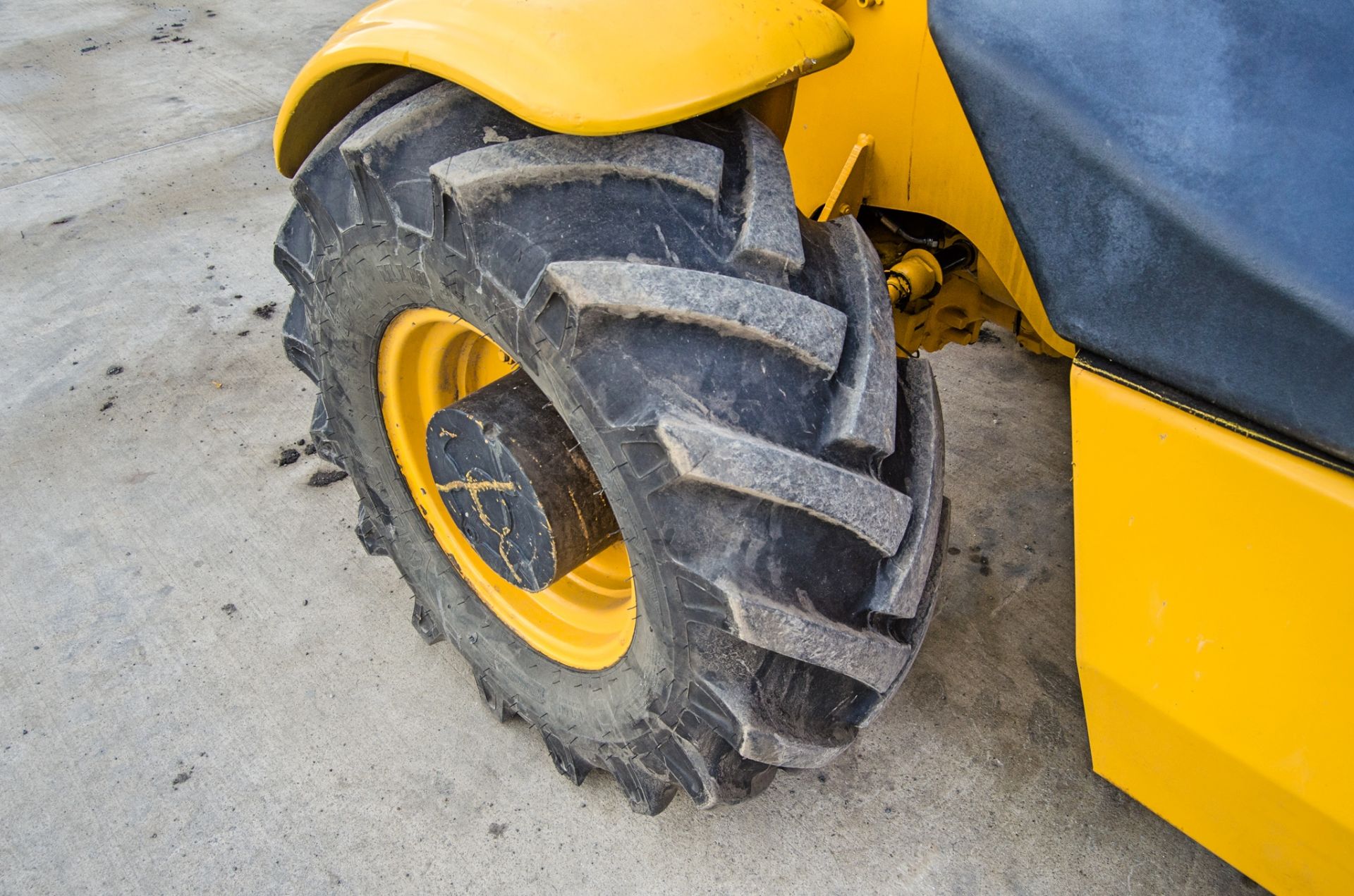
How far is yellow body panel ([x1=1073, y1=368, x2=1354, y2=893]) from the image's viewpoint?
0.83 metres

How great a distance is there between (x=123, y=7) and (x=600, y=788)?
6.04 m

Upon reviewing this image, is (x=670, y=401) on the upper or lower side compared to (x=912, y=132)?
lower

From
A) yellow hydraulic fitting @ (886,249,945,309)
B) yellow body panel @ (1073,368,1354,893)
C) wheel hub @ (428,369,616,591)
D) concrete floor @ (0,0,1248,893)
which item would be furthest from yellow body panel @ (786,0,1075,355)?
concrete floor @ (0,0,1248,893)

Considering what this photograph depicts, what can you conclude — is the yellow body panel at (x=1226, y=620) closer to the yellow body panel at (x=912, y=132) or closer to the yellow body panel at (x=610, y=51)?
the yellow body panel at (x=912, y=132)

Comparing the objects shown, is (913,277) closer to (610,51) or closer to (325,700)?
(610,51)

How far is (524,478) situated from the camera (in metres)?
1.33

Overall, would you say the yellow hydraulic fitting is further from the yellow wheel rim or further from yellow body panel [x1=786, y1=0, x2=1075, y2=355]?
the yellow wheel rim

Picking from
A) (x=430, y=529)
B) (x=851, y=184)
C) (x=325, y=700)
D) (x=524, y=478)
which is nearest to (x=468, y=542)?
(x=430, y=529)

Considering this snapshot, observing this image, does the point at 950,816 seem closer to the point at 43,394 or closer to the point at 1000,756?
the point at 1000,756

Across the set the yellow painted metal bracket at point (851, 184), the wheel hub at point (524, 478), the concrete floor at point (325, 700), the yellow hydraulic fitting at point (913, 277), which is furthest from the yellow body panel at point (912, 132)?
the concrete floor at point (325, 700)

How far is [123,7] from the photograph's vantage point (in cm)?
567

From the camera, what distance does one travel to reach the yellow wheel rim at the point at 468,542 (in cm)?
153

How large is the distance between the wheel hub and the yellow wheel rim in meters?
0.14

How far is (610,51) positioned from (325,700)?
1.36 m
